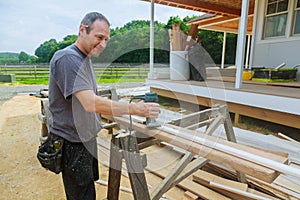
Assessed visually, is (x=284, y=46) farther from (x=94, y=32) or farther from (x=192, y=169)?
(x=94, y=32)

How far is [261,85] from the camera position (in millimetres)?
3357

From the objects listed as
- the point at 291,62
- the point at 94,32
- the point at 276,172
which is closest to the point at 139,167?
the point at 276,172

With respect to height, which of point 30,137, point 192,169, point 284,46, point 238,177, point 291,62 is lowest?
point 30,137

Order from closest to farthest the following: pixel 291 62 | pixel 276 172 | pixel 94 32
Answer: pixel 276 172, pixel 94 32, pixel 291 62

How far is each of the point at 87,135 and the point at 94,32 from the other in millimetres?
602

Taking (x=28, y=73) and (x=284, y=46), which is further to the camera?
(x=28, y=73)

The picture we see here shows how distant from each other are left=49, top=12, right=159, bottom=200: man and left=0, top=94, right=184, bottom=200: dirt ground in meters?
0.72

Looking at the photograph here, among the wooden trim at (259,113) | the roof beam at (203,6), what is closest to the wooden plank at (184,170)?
the wooden trim at (259,113)

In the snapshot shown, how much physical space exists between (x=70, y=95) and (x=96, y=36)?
34cm

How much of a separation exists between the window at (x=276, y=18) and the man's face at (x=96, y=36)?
438cm

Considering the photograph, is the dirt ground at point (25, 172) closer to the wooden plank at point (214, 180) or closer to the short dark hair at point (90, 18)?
the wooden plank at point (214, 180)

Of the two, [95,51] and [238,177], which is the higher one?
[95,51]

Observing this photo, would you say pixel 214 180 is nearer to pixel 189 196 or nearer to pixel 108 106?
pixel 189 196

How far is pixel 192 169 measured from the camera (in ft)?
4.52
